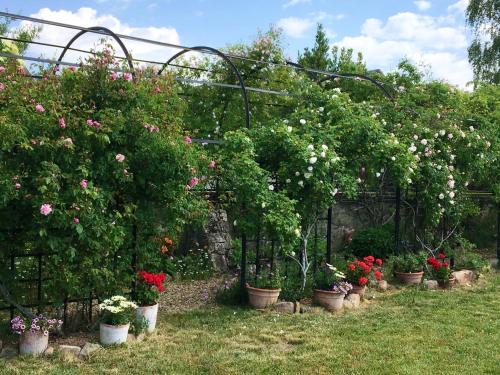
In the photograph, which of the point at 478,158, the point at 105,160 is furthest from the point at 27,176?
the point at 478,158

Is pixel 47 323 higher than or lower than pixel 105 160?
lower

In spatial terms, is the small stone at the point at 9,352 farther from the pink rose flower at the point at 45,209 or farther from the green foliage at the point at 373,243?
the green foliage at the point at 373,243

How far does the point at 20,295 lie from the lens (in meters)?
4.37

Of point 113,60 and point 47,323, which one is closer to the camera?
point 47,323

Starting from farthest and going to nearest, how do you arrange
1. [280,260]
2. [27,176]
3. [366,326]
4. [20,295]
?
1. [280,260]
2. [366,326]
3. [20,295]
4. [27,176]

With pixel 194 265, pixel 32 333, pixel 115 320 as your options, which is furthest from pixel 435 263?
pixel 32 333

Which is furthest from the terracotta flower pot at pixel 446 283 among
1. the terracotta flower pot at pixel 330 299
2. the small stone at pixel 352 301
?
the terracotta flower pot at pixel 330 299

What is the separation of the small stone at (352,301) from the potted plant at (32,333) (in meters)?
3.16

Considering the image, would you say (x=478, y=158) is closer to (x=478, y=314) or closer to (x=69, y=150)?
(x=478, y=314)

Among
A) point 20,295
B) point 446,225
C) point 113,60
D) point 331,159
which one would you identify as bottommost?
point 20,295

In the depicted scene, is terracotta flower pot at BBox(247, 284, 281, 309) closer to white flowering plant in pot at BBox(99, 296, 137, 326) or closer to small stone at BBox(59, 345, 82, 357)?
white flowering plant in pot at BBox(99, 296, 137, 326)

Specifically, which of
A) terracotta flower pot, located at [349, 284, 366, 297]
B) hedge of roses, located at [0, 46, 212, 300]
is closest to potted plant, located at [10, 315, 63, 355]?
hedge of roses, located at [0, 46, 212, 300]

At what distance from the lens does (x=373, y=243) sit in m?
8.57

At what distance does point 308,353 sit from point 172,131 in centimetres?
214
